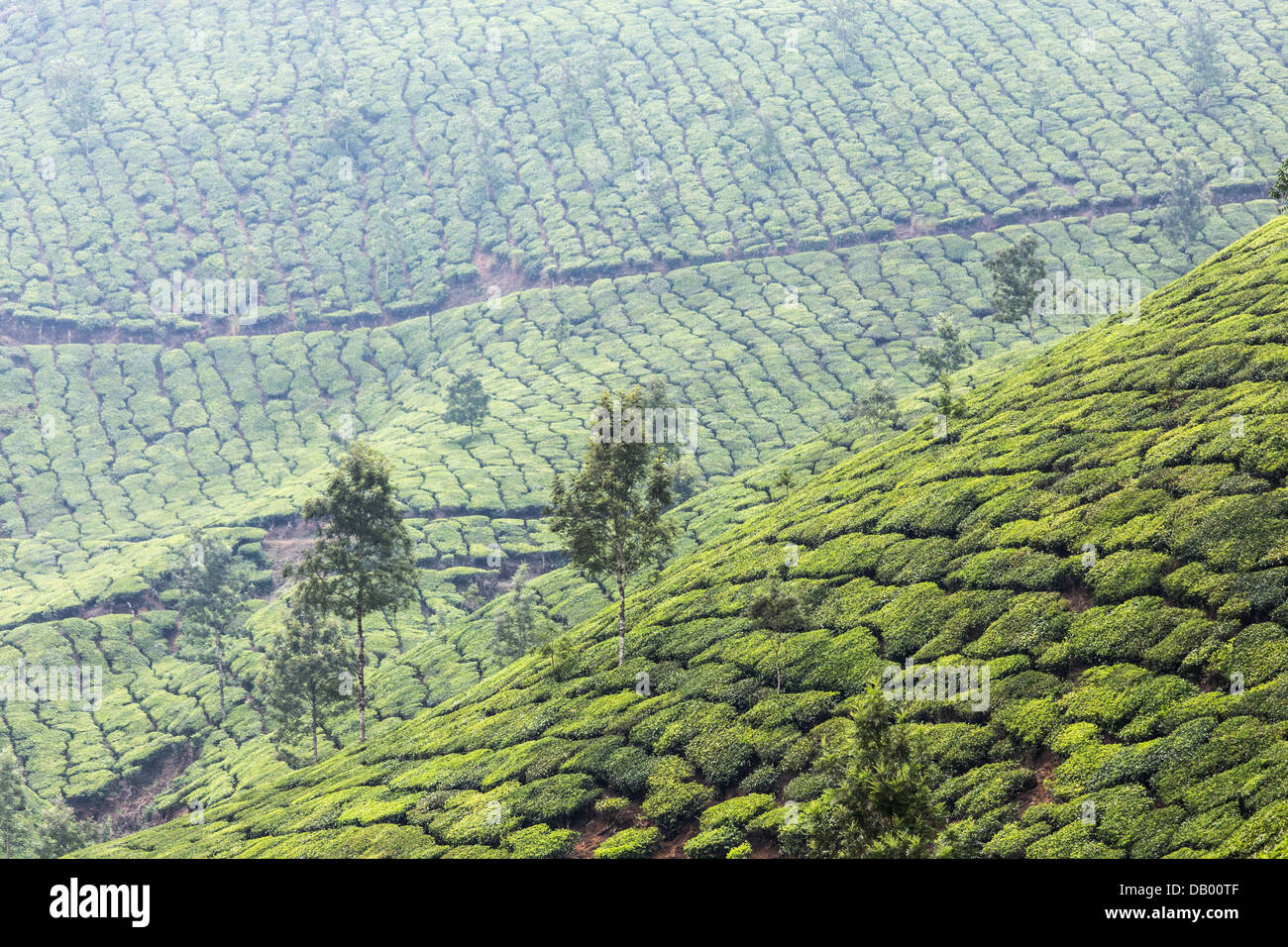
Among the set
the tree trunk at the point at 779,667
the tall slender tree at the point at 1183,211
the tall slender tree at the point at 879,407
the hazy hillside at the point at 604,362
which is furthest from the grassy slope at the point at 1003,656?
the tall slender tree at the point at 1183,211

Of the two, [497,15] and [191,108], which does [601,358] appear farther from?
[497,15]

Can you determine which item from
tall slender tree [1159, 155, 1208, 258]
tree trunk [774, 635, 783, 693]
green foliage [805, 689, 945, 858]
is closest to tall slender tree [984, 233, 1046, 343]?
tall slender tree [1159, 155, 1208, 258]

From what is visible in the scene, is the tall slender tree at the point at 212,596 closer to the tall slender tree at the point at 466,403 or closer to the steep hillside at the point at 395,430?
the steep hillside at the point at 395,430

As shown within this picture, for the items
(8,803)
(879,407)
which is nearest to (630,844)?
(8,803)

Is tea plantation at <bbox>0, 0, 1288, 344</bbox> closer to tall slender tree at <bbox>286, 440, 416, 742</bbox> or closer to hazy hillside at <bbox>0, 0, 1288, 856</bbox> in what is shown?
hazy hillside at <bbox>0, 0, 1288, 856</bbox>

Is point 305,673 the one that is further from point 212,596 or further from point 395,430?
point 395,430

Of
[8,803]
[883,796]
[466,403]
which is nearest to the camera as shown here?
[883,796]
